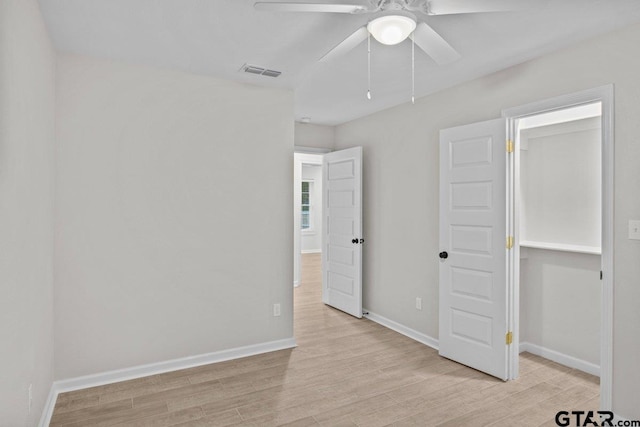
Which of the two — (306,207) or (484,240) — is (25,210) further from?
(306,207)

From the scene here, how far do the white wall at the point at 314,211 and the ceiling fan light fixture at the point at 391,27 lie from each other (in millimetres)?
8533

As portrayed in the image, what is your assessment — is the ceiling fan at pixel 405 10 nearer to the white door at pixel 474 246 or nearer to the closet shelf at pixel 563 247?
the white door at pixel 474 246

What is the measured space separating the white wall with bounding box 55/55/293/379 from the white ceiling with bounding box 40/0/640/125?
0.29 m

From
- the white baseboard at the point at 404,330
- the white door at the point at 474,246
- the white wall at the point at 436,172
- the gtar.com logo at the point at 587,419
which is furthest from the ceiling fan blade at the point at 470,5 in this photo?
the white baseboard at the point at 404,330

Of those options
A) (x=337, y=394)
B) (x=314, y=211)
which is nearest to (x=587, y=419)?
(x=337, y=394)

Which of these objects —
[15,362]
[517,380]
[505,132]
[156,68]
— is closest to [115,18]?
[156,68]

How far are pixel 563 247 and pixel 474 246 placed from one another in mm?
905

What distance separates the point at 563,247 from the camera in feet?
11.1

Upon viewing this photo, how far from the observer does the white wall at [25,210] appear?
1558 mm

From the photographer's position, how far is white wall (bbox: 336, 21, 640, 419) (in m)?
2.31

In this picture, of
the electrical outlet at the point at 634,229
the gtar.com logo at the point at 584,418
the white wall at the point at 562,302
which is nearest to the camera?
the electrical outlet at the point at 634,229

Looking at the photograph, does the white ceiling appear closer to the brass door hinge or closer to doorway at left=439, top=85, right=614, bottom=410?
doorway at left=439, top=85, right=614, bottom=410

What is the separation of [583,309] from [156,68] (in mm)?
4135

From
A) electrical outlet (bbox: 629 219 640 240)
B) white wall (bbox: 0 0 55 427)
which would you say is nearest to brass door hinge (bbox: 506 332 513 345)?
electrical outlet (bbox: 629 219 640 240)
